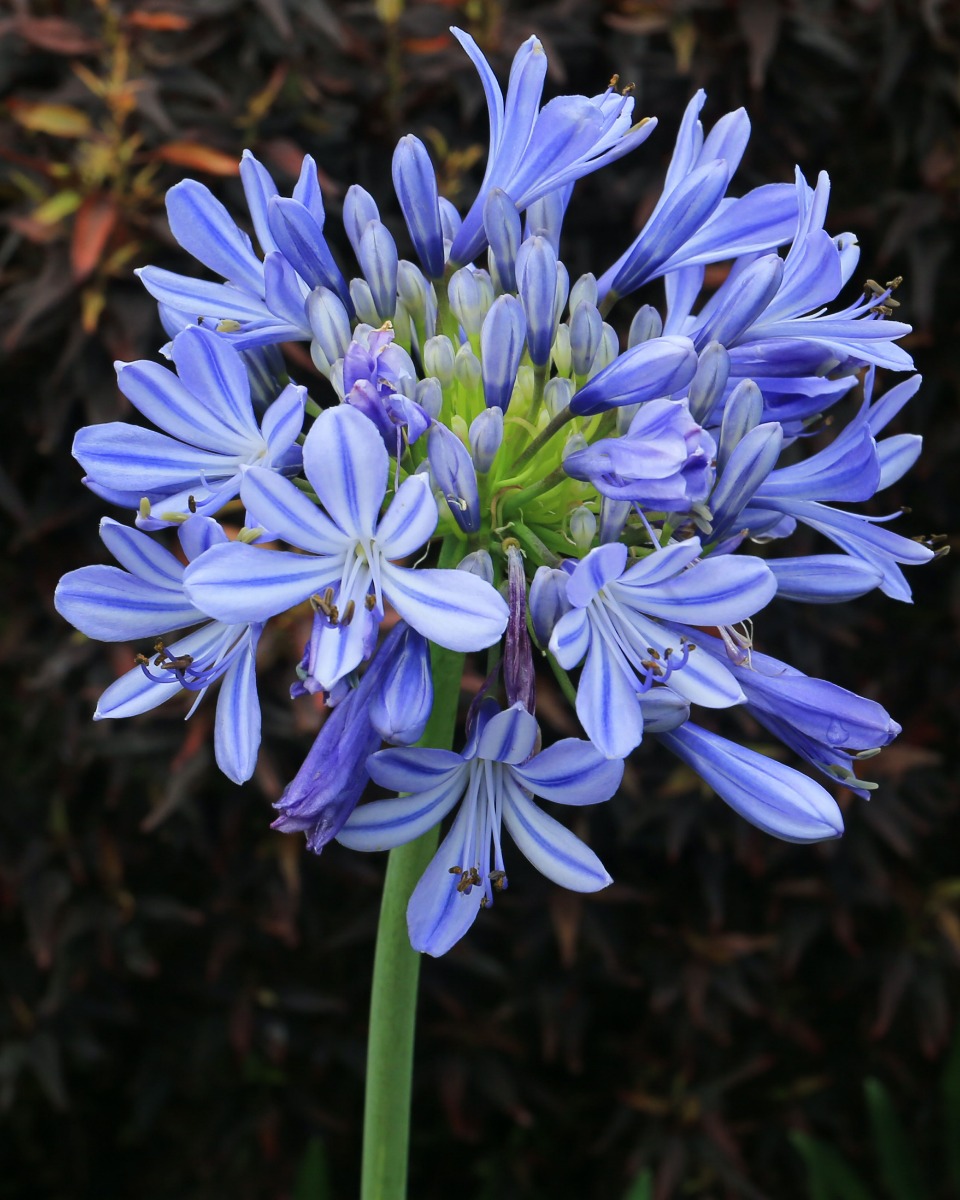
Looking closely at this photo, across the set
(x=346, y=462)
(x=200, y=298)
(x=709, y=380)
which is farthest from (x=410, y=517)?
(x=200, y=298)

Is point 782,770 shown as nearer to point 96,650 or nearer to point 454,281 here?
point 454,281

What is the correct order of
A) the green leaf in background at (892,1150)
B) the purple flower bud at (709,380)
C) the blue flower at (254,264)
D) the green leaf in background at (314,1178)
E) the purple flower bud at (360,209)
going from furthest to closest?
the green leaf in background at (892,1150)
the green leaf in background at (314,1178)
the purple flower bud at (360,209)
the blue flower at (254,264)
the purple flower bud at (709,380)

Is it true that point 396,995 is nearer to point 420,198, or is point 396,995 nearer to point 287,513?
point 287,513

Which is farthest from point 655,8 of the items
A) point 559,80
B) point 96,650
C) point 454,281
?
point 96,650

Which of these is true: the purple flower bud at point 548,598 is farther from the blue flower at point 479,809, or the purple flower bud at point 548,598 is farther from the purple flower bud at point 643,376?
the purple flower bud at point 643,376

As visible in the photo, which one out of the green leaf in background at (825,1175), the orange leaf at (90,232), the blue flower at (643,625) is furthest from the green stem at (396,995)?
the green leaf in background at (825,1175)

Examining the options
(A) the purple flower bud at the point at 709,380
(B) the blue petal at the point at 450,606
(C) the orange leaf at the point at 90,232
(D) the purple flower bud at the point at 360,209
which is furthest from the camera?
(C) the orange leaf at the point at 90,232
